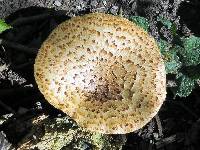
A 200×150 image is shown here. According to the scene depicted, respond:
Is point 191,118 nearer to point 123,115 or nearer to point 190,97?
point 190,97

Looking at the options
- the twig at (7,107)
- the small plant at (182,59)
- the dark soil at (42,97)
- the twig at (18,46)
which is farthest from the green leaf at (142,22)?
the twig at (7,107)

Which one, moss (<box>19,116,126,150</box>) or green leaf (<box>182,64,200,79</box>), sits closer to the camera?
moss (<box>19,116,126,150</box>)

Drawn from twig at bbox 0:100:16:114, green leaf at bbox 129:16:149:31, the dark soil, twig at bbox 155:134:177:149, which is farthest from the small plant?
twig at bbox 0:100:16:114

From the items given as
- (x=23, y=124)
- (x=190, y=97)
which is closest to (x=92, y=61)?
(x=23, y=124)

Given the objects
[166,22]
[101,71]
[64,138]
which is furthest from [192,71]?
[64,138]

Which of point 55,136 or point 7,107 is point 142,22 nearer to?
point 55,136

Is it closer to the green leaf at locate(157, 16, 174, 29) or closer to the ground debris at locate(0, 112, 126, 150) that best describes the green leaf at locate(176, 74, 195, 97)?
the green leaf at locate(157, 16, 174, 29)

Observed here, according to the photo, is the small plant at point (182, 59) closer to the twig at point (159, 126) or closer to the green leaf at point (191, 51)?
the green leaf at point (191, 51)
